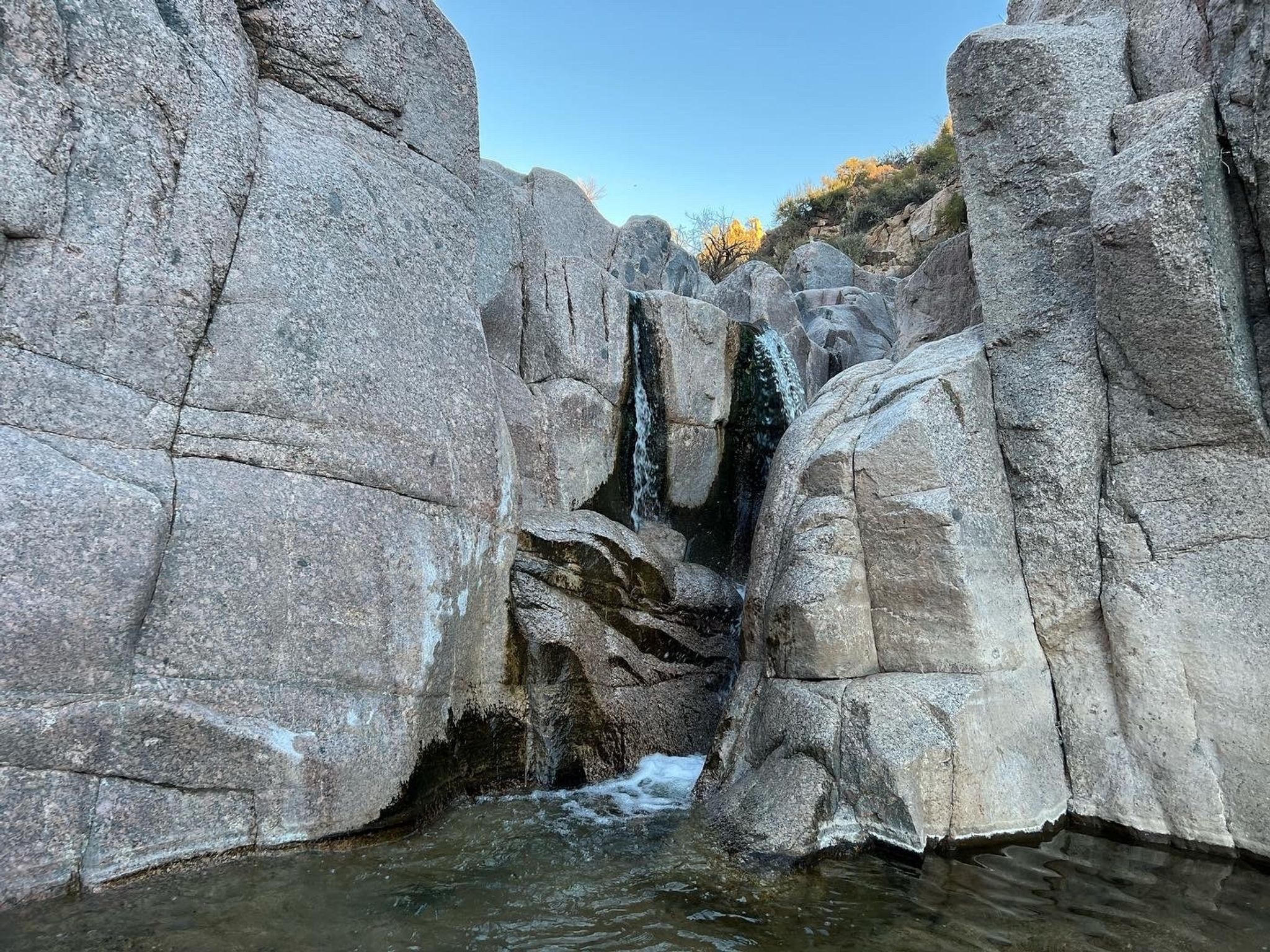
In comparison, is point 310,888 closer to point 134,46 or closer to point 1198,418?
point 134,46

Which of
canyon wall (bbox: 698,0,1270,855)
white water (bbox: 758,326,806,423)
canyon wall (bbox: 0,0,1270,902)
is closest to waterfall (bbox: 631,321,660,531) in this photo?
canyon wall (bbox: 0,0,1270,902)

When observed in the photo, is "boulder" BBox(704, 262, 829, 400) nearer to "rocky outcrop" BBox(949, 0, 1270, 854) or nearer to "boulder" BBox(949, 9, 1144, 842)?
"boulder" BBox(949, 9, 1144, 842)

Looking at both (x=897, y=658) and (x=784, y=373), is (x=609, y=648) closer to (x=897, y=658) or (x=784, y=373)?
(x=897, y=658)

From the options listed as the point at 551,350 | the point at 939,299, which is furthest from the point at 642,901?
the point at 939,299

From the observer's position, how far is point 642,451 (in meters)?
9.25

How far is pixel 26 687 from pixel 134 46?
3388 mm

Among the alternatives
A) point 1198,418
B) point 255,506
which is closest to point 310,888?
point 255,506

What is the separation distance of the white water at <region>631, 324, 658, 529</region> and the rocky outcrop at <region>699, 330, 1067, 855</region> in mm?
2942

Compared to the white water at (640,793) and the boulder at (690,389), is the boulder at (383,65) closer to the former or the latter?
the boulder at (690,389)

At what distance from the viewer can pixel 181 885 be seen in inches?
152

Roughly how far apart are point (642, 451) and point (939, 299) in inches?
136

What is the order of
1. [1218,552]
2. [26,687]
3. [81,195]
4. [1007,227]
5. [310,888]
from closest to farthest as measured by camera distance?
[26,687]
[310,888]
[81,195]
[1218,552]
[1007,227]

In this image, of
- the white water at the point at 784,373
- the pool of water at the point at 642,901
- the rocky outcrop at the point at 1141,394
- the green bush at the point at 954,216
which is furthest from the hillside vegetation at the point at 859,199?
the pool of water at the point at 642,901

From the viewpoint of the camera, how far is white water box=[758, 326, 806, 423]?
407 inches
